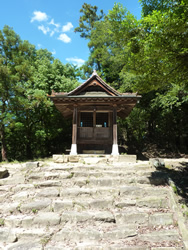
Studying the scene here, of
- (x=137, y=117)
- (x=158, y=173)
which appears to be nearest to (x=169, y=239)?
(x=158, y=173)

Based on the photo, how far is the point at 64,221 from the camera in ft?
15.2

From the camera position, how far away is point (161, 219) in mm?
4594

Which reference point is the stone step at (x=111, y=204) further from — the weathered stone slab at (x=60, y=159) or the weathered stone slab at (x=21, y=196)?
the weathered stone slab at (x=60, y=159)

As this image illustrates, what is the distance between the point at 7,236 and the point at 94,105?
9.68 m

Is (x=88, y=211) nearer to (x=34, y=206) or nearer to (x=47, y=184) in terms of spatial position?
(x=34, y=206)

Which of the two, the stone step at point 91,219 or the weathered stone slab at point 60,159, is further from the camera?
the weathered stone slab at point 60,159

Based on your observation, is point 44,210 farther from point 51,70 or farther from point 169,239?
point 51,70

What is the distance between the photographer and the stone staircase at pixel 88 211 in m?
3.99

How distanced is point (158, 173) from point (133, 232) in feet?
10.4

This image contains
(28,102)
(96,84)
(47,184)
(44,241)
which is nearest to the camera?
(44,241)

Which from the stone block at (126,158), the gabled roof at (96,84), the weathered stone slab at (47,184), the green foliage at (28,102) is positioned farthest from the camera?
the green foliage at (28,102)

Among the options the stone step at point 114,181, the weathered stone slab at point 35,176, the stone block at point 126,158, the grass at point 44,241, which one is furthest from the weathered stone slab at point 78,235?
the stone block at point 126,158

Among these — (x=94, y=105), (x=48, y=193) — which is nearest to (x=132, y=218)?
(x=48, y=193)

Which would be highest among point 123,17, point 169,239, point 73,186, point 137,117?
point 123,17
